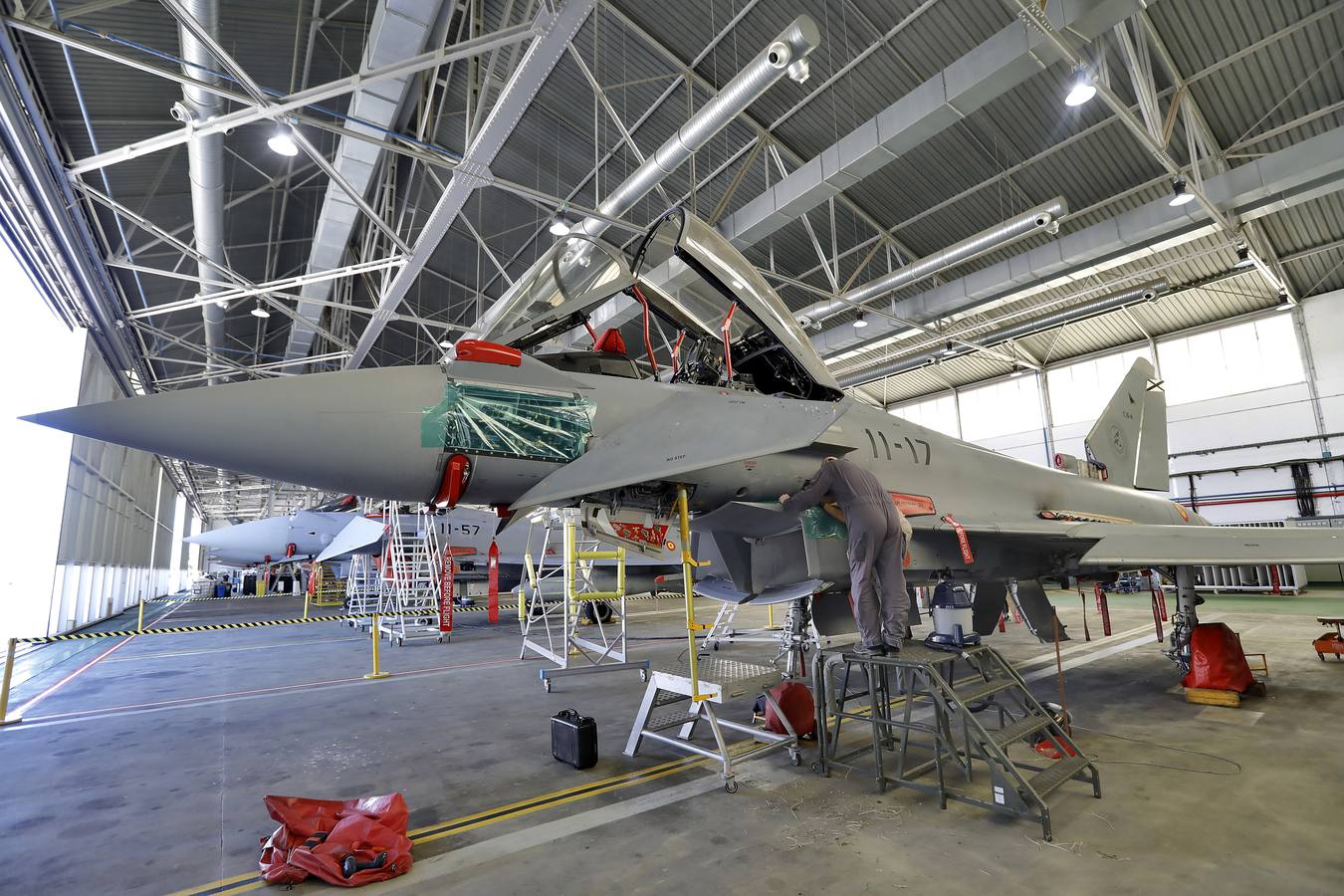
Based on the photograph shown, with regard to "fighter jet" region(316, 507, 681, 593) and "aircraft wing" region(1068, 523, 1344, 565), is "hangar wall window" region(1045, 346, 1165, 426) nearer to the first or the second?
"aircraft wing" region(1068, 523, 1344, 565)

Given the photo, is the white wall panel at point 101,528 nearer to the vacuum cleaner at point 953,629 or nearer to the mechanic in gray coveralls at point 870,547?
the mechanic in gray coveralls at point 870,547

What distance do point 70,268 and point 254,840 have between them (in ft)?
38.2

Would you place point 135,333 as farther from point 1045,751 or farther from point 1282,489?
point 1282,489

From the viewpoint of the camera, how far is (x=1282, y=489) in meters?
19.5

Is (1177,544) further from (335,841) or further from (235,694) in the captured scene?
(235,694)

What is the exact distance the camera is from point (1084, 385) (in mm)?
23328

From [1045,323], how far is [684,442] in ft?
52.6

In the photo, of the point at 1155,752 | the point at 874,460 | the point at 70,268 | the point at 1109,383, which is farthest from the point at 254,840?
the point at 1109,383

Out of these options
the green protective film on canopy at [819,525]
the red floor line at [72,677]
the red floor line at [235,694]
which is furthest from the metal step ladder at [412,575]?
the green protective film on canopy at [819,525]

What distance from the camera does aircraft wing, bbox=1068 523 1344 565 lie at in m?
6.13

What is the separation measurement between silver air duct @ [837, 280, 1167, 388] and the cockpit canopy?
13.9 m

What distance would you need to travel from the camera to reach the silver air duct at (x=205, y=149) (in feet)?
21.6

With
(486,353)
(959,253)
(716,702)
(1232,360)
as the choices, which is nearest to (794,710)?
(716,702)

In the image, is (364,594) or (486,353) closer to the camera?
(486,353)
